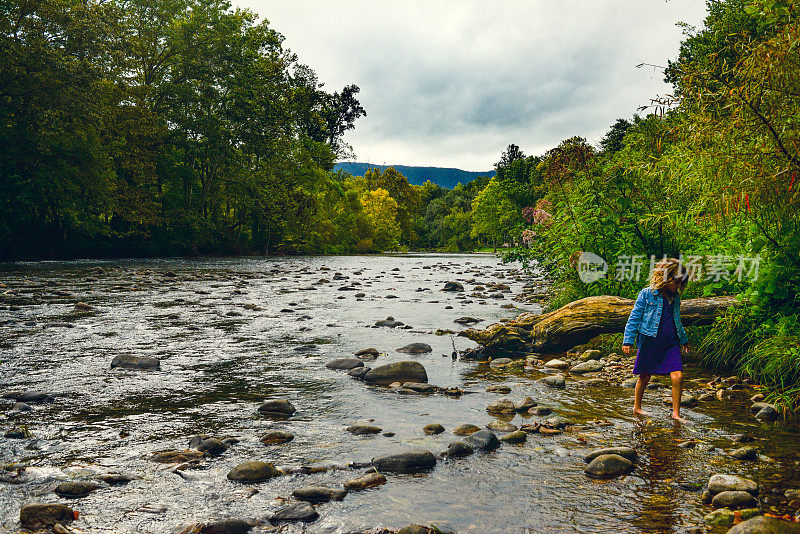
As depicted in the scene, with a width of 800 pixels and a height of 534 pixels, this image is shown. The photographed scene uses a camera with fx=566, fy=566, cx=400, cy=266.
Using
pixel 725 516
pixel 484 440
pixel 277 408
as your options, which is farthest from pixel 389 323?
pixel 725 516

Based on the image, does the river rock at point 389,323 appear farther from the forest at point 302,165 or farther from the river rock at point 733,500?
the river rock at point 733,500

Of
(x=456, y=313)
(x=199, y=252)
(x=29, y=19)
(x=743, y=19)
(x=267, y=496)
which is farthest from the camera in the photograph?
(x=199, y=252)

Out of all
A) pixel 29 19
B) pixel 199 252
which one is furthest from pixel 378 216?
pixel 29 19

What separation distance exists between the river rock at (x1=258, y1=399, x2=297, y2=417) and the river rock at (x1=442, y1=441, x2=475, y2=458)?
2.00m

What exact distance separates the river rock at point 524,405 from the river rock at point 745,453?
6.83ft

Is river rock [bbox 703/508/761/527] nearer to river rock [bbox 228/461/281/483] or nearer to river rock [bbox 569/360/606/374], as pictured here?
river rock [bbox 228/461/281/483]

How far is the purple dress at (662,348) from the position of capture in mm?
6268

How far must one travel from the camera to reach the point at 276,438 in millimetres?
5309

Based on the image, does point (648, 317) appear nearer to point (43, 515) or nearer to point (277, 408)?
point (277, 408)

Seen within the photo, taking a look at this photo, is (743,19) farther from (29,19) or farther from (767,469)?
(29,19)

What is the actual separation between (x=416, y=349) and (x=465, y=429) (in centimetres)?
427

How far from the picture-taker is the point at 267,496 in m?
4.06

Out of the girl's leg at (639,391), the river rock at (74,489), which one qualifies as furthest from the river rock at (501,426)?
the river rock at (74,489)

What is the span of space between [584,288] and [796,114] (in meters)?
6.46
